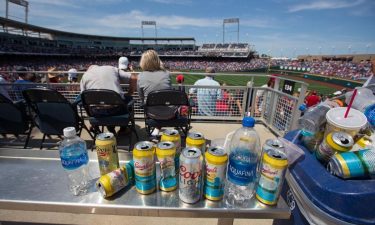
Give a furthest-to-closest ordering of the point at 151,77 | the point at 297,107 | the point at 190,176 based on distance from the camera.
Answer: the point at 297,107 → the point at 151,77 → the point at 190,176

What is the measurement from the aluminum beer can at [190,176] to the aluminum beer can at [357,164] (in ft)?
2.12

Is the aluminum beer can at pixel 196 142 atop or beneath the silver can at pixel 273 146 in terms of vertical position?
beneath

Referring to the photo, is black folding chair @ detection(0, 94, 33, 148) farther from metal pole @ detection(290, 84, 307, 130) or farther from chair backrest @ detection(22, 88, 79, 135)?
metal pole @ detection(290, 84, 307, 130)

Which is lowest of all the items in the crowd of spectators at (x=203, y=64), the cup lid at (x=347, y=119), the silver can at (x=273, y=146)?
the silver can at (x=273, y=146)

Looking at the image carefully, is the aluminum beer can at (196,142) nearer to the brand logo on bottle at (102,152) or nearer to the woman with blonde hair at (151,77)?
the brand logo on bottle at (102,152)

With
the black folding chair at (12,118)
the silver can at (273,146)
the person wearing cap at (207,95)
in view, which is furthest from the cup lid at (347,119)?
the black folding chair at (12,118)

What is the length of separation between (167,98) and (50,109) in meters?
1.68

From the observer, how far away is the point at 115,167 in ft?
4.07

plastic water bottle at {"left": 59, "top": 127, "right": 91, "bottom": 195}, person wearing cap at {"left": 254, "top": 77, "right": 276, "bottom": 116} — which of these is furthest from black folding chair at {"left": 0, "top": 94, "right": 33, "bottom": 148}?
person wearing cap at {"left": 254, "top": 77, "right": 276, "bottom": 116}

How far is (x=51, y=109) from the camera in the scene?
9.13 feet

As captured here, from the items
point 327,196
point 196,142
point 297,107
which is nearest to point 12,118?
point 196,142

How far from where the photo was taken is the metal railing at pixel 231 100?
4.39 meters

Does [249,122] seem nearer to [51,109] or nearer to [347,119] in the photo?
[347,119]

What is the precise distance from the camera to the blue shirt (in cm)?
466
